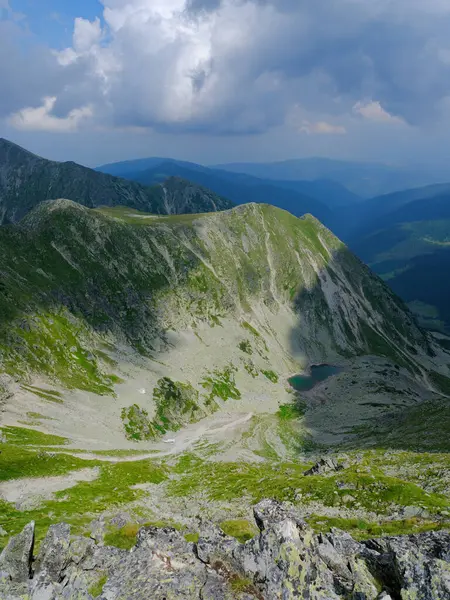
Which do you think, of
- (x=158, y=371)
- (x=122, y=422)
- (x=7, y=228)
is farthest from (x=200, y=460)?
(x=7, y=228)

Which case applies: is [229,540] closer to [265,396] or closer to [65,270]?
[265,396]

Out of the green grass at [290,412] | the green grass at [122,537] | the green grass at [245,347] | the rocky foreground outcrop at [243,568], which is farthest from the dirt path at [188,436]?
the rocky foreground outcrop at [243,568]

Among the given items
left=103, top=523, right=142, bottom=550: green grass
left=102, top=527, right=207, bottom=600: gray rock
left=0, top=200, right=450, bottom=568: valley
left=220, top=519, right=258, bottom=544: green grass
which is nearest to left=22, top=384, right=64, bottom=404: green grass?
left=0, top=200, right=450, bottom=568: valley

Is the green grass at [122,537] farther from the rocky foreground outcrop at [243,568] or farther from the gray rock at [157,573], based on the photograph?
the gray rock at [157,573]

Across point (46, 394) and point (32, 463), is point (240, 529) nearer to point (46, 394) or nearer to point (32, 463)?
point (32, 463)

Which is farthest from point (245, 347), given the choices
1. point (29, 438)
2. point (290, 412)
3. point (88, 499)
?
point (88, 499)

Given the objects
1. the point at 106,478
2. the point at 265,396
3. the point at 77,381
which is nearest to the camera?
the point at 106,478
